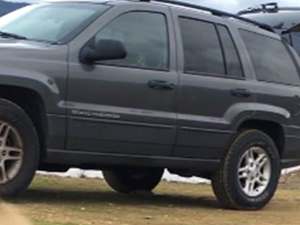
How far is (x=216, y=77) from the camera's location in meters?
9.04

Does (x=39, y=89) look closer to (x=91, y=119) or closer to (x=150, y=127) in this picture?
(x=91, y=119)

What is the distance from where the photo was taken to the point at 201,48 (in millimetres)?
9086

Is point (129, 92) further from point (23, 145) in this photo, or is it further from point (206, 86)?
point (23, 145)

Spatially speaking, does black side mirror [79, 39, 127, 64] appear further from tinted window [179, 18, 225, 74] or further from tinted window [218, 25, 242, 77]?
tinted window [218, 25, 242, 77]

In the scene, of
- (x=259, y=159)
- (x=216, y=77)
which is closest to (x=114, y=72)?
(x=216, y=77)

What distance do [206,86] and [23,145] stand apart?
2082 mm

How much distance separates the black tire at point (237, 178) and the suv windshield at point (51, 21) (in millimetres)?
2007

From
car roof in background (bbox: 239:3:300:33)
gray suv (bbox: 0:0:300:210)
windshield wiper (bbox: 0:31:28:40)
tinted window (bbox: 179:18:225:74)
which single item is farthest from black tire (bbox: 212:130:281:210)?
car roof in background (bbox: 239:3:300:33)

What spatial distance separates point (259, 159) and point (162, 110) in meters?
1.46

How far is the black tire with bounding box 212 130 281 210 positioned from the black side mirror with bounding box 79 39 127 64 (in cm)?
185

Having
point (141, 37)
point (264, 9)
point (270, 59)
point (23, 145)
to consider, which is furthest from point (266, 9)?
point (23, 145)

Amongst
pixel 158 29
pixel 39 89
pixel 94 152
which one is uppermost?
pixel 158 29

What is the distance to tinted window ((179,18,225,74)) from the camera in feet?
29.3

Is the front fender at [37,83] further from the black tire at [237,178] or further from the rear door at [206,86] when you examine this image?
the black tire at [237,178]
